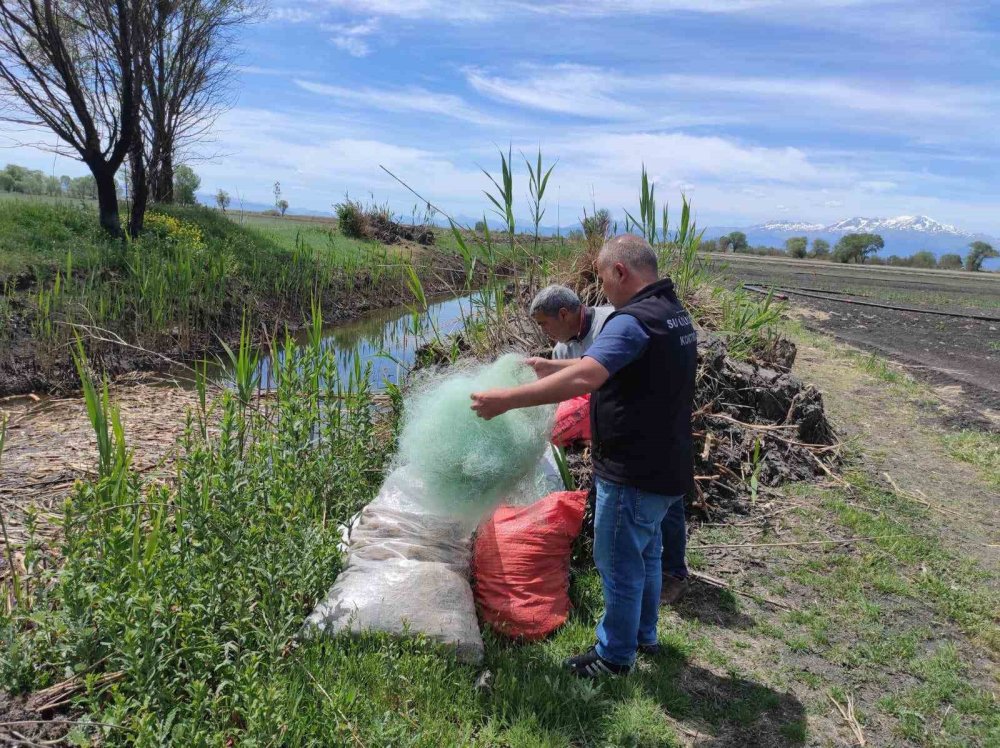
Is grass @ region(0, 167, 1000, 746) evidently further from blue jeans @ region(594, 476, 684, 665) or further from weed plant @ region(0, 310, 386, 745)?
blue jeans @ region(594, 476, 684, 665)

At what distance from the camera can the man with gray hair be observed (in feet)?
11.2

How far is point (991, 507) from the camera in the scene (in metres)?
4.56

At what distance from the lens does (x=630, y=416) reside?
8.00ft

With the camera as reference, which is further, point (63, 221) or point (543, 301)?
point (63, 221)

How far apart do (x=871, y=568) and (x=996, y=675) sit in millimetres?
817

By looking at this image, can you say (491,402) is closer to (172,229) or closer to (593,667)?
(593,667)

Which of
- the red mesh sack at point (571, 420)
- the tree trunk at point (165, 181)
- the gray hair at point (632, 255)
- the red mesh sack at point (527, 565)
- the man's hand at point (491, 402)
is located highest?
the tree trunk at point (165, 181)

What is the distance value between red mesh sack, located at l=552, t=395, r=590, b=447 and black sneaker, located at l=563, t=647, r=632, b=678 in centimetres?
136

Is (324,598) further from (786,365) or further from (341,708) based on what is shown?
(786,365)

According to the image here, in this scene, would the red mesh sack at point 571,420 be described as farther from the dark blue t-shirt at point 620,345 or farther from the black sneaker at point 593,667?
the dark blue t-shirt at point 620,345

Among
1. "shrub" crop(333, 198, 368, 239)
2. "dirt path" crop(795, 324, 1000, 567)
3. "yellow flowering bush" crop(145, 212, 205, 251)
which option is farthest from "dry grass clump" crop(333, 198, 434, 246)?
"dirt path" crop(795, 324, 1000, 567)

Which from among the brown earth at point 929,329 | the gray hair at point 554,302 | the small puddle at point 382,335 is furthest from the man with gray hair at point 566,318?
the brown earth at point 929,329

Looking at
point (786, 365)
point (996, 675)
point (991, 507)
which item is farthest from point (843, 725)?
point (786, 365)

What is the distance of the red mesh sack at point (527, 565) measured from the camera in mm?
2934
